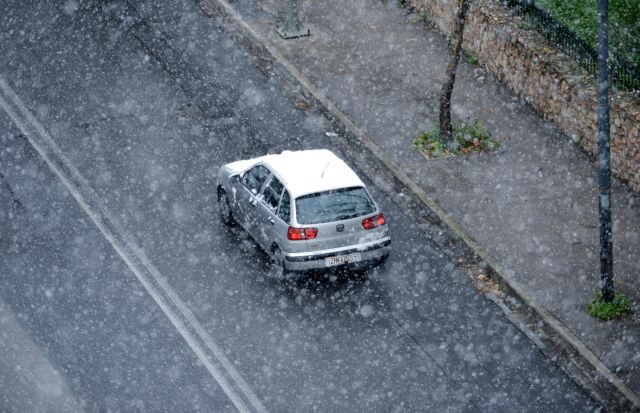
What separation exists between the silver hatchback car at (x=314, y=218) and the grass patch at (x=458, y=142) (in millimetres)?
3565

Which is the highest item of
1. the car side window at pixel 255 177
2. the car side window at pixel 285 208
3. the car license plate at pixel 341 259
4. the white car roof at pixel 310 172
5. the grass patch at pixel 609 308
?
the white car roof at pixel 310 172

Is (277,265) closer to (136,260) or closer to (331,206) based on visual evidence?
(331,206)

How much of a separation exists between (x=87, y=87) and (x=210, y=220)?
213 inches

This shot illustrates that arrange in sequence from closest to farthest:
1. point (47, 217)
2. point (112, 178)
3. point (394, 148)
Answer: point (47, 217), point (112, 178), point (394, 148)

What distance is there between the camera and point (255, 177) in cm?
1612

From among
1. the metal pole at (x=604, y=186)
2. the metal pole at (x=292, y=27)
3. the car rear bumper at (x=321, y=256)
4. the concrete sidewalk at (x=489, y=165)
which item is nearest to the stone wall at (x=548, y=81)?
the concrete sidewalk at (x=489, y=165)

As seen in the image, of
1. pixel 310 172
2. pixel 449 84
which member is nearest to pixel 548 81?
pixel 449 84

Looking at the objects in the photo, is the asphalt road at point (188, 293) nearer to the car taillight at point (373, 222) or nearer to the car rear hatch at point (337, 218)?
the car rear hatch at point (337, 218)

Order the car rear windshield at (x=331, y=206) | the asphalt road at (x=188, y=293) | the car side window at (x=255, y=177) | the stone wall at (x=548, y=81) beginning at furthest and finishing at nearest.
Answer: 1. the stone wall at (x=548, y=81)
2. the car side window at (x=255, y=177)
3. the car rear windshield at (x=331, y=206)
4. the asphalt road at (x=188, y=293)

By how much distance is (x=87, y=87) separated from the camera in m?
20.8

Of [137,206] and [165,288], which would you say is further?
[137,206]

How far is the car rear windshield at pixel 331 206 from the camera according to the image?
1498cm

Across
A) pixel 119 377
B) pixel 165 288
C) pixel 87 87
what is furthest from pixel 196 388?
pixel 87 87

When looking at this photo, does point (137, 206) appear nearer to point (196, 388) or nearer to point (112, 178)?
point (112, 178)
